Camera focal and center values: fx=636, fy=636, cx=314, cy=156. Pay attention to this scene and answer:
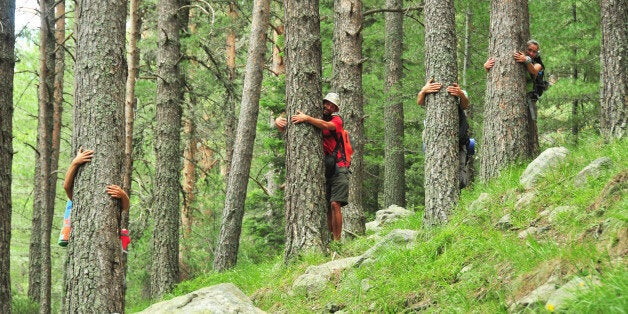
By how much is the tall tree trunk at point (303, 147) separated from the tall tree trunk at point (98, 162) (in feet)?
7.23

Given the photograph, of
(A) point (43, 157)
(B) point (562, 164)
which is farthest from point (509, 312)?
(A) point (43, 157)

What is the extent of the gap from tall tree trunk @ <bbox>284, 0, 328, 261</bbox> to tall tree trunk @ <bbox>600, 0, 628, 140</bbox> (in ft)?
14.9

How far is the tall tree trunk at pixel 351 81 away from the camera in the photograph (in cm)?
1130

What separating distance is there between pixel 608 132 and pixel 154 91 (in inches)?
463

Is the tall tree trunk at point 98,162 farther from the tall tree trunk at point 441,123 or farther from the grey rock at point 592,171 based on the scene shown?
the grey rock at point 592,171

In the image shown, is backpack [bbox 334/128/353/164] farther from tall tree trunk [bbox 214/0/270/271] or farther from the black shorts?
tall tree trunk [bbox 214/0/270/271]

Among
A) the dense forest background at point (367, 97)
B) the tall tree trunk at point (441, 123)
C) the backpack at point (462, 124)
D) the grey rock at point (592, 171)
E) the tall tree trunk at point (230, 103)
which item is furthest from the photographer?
the tall tree trunk at point (230, 103)

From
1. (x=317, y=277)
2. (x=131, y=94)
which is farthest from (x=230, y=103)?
(x=317, y=277)

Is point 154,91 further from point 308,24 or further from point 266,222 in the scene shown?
point 308,24

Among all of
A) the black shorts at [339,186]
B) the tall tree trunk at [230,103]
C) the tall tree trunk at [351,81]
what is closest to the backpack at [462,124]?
the black shorts at [339,186]

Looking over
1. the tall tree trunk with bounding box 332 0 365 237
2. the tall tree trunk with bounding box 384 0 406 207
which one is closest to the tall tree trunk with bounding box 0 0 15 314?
the tall tree trunk with bounding box 332 0 365 237

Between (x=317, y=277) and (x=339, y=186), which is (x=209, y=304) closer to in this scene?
(x=317, y=277)

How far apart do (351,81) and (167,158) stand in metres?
4.09

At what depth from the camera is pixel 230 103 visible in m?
15.9
